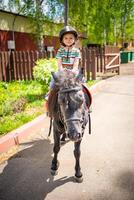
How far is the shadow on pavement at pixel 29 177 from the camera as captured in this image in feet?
12.4

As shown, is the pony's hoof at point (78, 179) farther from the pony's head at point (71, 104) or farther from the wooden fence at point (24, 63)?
the wooden fence at point (24, 63)

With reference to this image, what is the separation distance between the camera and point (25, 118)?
6707 mm

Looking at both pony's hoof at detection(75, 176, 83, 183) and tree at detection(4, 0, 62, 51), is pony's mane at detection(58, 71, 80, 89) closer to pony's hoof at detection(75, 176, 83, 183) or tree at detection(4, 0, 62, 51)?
pony's hoof at detection(75, 176, 83, 183)

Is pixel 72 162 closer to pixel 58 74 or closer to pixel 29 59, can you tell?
pixel 58 74

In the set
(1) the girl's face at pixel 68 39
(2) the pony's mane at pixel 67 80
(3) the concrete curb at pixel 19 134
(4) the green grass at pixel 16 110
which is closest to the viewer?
(2) the pony's mane at pixel 67 80

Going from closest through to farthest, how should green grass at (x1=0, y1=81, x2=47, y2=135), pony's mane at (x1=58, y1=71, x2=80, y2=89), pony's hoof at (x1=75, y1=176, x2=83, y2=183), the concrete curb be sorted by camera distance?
pony's mane at (x1=58, y1=71, x2=80, y2=89)
pony's hoof at (x1=75, y1=176, x2=83, y2=183)
the concrete curb
green grass at (x1=0, y1=81, x2=47, y2=135)

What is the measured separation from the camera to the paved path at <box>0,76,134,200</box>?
3.76 metres

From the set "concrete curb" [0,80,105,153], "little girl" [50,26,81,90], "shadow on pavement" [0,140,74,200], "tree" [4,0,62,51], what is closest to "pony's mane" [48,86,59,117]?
"little girl" [50,26,81,90]

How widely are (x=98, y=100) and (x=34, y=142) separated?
447 centimetres

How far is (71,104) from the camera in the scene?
3.23 m

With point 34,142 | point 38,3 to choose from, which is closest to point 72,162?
point 34,142

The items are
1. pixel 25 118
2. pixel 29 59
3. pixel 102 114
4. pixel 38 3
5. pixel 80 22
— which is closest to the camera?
pixel 25 118

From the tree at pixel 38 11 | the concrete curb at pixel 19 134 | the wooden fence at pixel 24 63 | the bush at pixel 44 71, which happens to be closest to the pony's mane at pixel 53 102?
the concrete curb at pixel 19 134

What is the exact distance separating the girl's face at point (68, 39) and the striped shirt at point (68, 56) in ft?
0.49
